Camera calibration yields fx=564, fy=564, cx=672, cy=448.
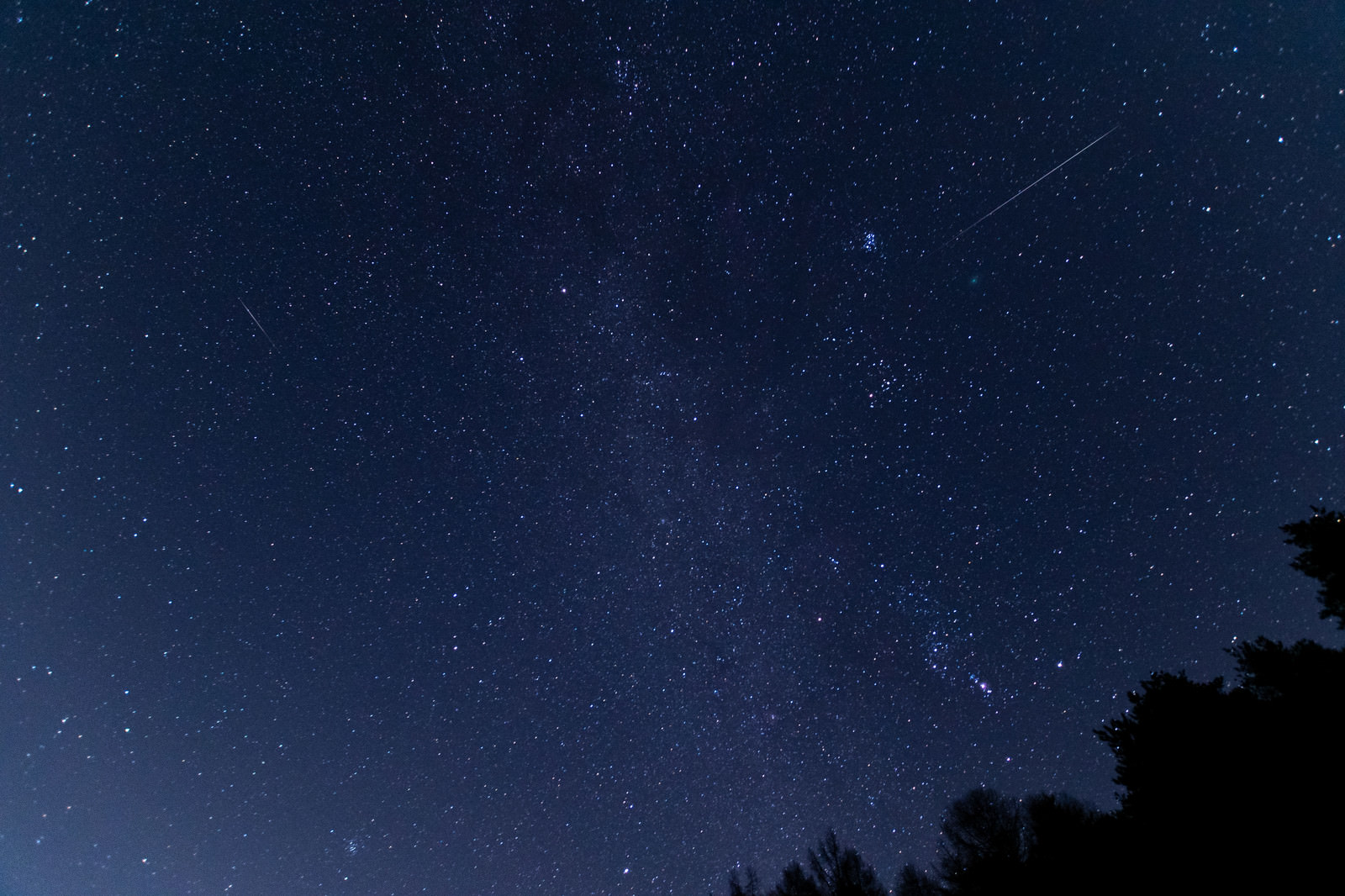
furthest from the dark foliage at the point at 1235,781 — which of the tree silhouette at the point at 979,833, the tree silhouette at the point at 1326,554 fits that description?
the tree silhouette at the point at 979,833

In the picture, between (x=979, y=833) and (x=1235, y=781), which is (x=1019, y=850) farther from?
(x=1235, y=781)

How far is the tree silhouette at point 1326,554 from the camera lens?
23.9 ft

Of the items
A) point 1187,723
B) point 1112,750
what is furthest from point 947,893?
point 1187,723

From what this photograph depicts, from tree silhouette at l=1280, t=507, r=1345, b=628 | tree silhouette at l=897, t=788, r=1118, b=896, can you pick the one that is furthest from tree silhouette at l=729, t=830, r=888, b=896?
tree silhouette at l=1280, t=507, r=1345, b=628

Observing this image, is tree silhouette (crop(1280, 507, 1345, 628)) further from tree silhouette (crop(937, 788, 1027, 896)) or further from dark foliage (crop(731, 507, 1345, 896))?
tree silhouette (crop(937, 788, 1027, 896))

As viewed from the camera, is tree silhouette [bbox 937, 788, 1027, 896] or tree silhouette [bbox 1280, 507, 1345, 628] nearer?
tree silhouette [bbox 1280, 507, 1345, 628]

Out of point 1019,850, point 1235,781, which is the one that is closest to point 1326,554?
point 1235,781

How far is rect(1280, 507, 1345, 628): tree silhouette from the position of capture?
7273 mm

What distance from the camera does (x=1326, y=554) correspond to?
24.1 feet

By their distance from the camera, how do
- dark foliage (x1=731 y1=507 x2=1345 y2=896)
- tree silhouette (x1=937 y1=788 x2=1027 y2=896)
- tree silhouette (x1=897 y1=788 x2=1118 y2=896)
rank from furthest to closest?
tree silhouette (x1=937 y1=788 x2=1027 y2=896)
tree silhouette (x1=897 y1=788 x2=1118 y2=896)
dark foliage (x1=731 y1=507 x2=1345 y2=896)

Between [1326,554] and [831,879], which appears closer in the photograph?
[1326,554]

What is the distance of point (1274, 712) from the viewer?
712cm

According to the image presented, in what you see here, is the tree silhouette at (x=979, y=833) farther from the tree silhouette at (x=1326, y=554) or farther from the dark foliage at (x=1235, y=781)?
the tree silhouette at (x=1326, y=554)

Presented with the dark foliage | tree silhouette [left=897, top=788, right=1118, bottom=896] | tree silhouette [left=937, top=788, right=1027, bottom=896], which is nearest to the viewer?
the dark foliage
